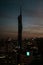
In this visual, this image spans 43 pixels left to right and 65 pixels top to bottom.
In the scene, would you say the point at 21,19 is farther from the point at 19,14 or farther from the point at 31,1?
the point at 31,1

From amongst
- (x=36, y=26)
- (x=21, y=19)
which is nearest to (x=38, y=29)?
(x=36, y=26)

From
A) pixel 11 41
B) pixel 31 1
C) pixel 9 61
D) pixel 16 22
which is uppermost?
pixel 31 1

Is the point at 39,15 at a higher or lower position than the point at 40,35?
higher

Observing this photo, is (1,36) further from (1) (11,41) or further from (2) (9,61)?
(2) (9,61)

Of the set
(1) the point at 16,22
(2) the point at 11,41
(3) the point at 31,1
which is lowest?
(2) the point at 11,41

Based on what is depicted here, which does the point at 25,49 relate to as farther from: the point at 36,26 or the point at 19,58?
the point at 36,26

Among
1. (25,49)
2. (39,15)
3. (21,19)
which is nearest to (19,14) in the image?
(21,19)

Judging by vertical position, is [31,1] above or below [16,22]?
above

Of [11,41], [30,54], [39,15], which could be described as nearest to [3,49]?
[11,41]
